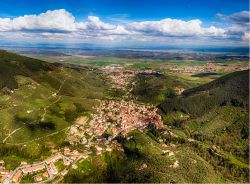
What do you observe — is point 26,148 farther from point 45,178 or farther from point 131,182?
point 131,182

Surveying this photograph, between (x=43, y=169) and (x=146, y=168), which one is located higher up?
(x=146, y=168)

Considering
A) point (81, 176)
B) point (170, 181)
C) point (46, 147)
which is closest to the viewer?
point (170, 181)

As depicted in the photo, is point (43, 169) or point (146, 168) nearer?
point (43, 169)

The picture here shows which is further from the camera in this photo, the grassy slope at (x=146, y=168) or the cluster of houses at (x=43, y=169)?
the grassy slope at (x=146, y=168)

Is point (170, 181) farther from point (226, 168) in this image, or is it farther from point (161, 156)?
point (226, 168)

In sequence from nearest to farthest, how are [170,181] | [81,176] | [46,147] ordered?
[170,181] → [81,176] → [46,147]

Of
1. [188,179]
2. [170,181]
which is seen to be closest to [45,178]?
[170,181]

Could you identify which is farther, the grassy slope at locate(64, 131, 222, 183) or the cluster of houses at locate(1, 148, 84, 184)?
the grassy slope at locate(64, 131, 222, 183)

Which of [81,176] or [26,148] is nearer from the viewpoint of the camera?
[81,176]

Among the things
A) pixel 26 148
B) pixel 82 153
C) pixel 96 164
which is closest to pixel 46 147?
pixel 26 148
